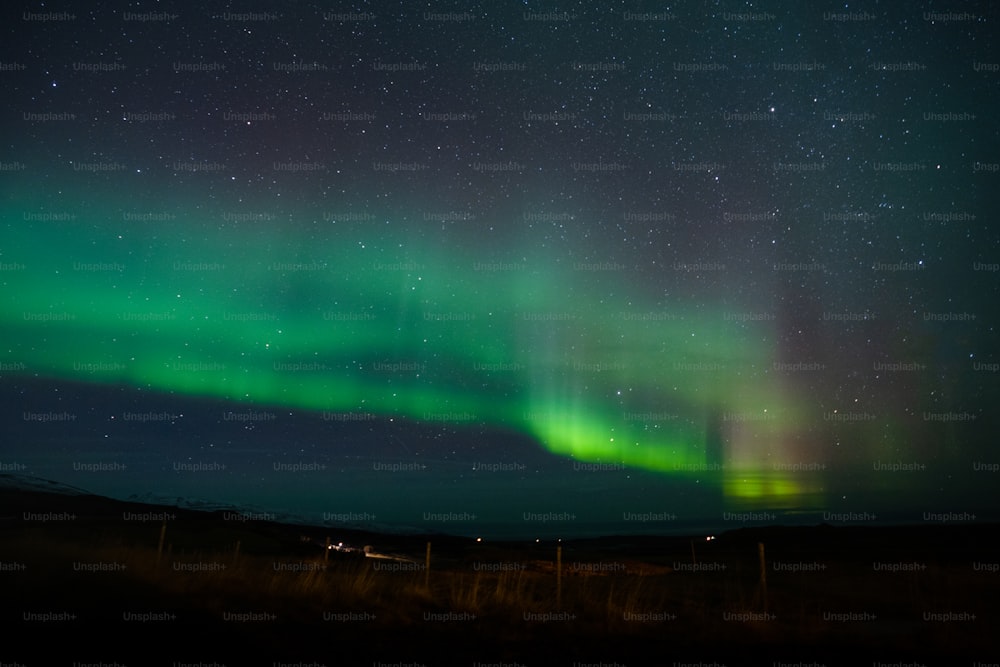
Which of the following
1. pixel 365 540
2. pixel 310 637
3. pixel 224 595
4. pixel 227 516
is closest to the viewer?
pixel 310 637

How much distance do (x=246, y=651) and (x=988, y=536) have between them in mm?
67136

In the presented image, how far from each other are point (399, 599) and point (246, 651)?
18.3 feet

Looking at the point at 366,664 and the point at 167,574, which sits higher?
the point at 167,574

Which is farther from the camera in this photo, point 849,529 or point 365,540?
point 849,529

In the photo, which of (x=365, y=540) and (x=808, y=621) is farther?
(x=365, y=540)

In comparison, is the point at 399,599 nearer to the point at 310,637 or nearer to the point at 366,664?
the point at 310,637

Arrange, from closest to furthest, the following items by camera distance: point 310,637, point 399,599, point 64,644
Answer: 1. point 64,644
2. point 310,637
3. point 399,599

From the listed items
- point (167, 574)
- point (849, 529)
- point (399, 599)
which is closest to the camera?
point (399, 599)

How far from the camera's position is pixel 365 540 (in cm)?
5797

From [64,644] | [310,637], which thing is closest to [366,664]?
[310,637]

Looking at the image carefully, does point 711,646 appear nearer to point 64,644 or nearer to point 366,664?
point 366,664

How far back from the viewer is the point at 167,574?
16453 millimetres

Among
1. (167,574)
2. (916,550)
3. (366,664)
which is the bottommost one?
(366,664)

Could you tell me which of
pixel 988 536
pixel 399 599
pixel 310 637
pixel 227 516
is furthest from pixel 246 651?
pixel 988 536
